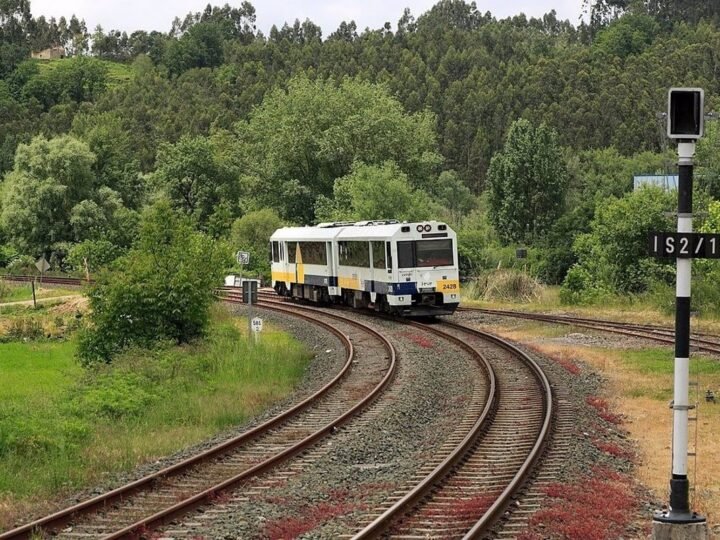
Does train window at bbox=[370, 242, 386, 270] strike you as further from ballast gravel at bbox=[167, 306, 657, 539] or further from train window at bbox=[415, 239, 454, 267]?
ballast gravel at bbox=[167, 306, 657, 539]

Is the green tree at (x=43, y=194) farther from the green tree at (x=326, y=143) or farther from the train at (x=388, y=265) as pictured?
the train at (x=388, y=265)

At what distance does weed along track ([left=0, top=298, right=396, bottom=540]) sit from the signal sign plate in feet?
18.3

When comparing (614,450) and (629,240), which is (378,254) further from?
(614,450)

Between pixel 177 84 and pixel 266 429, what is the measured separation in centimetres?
17892

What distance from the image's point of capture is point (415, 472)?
44.3 ft

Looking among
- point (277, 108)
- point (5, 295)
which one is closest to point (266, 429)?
point (5, 295)

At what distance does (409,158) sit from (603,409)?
50755mm

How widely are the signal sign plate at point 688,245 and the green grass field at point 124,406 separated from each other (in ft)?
23.6

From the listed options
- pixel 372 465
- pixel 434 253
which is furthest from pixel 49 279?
pixel 372 465

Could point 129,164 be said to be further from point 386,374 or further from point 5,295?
point 386,374

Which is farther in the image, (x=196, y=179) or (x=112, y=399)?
(x=196, y=179)

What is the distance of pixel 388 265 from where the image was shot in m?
33.8

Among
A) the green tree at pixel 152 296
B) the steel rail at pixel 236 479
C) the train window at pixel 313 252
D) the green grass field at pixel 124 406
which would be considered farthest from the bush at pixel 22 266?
the steel rail at pixel 236 479

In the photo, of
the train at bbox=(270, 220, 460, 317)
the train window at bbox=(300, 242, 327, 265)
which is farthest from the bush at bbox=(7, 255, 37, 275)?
the train at bbox=(270, 220, 460, 317)
